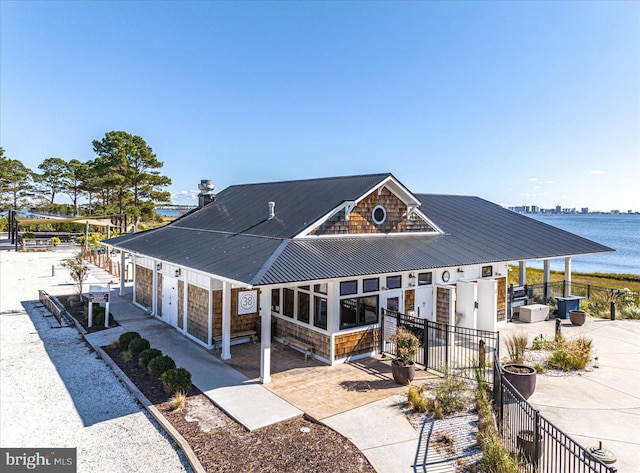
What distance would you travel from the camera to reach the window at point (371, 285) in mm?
11266

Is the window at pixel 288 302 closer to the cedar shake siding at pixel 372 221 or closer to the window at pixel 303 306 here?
the window at pixel 303 306

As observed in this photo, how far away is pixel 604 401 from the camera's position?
28.2 feet

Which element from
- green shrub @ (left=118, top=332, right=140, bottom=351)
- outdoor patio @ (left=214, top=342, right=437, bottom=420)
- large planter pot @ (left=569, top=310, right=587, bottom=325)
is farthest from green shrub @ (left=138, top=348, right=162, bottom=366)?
large planter pot @ (left=569, top=310, right=587, bottom=325)

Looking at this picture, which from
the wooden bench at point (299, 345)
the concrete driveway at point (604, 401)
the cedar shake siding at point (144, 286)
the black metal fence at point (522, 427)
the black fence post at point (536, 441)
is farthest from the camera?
the cedar shake siding at point (144, 286)

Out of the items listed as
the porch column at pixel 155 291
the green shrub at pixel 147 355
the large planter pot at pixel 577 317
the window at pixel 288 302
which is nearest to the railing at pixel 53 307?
the porch column at pixel 155 291

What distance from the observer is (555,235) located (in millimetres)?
18344

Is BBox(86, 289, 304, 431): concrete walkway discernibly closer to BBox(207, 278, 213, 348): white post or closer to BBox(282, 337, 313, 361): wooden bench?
BBox(207, 278, 213, 348): white post

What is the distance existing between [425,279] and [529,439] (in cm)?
723

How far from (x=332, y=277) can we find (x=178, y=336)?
6.67 m

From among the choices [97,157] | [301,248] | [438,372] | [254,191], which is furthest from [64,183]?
[438,372]

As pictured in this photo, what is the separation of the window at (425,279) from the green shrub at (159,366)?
762cm

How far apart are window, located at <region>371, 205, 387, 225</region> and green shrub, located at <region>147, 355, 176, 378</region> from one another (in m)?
7.73

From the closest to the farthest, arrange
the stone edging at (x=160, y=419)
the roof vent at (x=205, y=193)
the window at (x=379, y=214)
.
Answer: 1. the stone edging at (x=160, y=419)
2. the window at (x=379, y=214)
3. the roof vent at (x=205, y=193)

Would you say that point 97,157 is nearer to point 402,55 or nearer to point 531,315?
point 402,55
